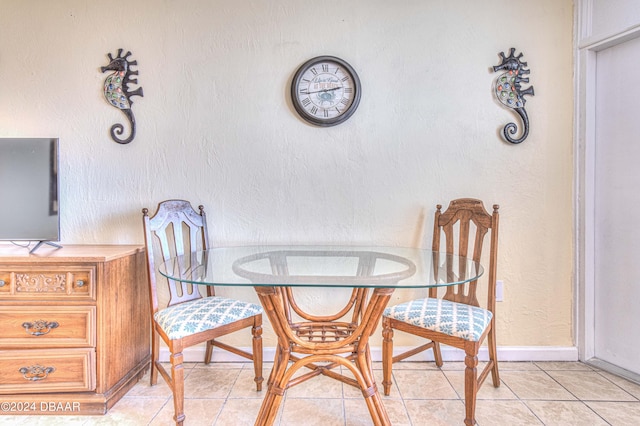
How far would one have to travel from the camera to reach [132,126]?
2.06 metres

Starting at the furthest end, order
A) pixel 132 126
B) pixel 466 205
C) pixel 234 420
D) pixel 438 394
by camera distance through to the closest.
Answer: pixel 132 126 < pixel 466 205 < pixel 438 394 < pixel 234 420

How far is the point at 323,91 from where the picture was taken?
205 cm

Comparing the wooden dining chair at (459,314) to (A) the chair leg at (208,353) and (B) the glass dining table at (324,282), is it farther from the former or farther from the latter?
(A) the chair leg at (208,353)

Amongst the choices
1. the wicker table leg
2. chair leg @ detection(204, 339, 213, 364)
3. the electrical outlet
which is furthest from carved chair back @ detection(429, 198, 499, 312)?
chair leg @ detection(204, 339, 213, 364)

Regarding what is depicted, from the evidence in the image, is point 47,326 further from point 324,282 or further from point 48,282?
point 324,282

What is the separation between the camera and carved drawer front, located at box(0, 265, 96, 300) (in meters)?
1.57

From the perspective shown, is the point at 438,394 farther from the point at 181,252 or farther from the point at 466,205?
the point at 181,252

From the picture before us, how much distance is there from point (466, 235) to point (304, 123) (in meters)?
1.21

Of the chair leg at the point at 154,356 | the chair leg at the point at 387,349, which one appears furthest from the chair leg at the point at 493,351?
the chair leg at the point at 154,356

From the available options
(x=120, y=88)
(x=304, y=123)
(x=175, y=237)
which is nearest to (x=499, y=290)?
(x=304, y=123)

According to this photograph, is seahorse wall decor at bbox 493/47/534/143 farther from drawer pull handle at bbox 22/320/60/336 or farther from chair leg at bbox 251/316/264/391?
drawer pull handle at bbox 22/320/60/336

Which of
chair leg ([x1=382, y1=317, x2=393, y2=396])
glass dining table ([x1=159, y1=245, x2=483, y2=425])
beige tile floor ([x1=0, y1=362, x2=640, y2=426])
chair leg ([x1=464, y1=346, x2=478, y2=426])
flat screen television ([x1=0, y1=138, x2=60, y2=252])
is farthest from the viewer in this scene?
flat screen television ([x1=0, y1=138, x2=60, y2=252])

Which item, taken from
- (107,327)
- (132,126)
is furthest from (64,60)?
(107,327)

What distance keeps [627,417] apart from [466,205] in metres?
1.25
